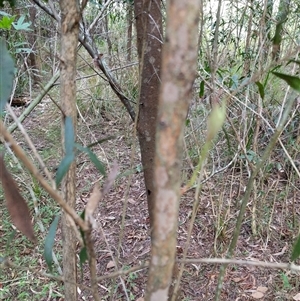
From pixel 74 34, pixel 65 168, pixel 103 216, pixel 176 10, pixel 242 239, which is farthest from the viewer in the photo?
pixel 103 216

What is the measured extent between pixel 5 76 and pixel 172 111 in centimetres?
18

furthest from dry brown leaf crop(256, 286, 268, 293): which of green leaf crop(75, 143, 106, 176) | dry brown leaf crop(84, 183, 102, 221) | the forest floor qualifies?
dry brown leaf crop(84, 183, 102, 221)

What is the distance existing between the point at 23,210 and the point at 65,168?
0.22 feet

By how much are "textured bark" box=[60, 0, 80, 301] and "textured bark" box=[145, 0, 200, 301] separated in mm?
193

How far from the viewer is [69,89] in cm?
49

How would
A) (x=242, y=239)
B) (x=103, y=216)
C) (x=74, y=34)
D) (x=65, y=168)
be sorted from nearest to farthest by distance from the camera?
(x=65, y=168), (x=74, y=34), (x=242, y=239), (x=103, y=216)

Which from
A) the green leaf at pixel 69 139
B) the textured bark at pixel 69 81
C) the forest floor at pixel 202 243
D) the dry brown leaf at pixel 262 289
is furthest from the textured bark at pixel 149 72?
the dry brown leaf at pixel 262 289

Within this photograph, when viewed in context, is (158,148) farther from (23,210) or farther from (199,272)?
(199,272)

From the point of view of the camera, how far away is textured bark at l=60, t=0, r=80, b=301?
47cm

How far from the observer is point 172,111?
0.24m

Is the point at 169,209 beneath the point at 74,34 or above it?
beneath

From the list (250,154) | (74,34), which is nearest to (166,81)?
(74,34)

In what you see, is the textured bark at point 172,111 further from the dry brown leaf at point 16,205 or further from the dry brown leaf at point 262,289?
the dry brown leaf at point 262,289

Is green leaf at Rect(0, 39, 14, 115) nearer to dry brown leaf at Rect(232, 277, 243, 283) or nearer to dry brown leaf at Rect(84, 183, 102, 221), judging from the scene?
dry brown leaf at Rect(84, 183, 102, 221)
